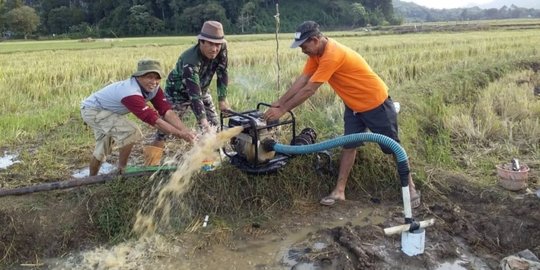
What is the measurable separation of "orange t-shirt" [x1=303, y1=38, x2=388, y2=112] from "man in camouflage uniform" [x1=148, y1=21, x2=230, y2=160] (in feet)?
3.05

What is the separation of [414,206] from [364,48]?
48.1ft

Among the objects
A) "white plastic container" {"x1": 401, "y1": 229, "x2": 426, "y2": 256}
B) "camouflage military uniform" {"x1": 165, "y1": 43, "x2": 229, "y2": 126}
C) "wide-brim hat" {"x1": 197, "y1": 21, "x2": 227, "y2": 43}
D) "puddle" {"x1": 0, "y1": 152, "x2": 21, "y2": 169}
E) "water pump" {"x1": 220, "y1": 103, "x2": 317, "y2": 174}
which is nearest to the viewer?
"white plastic container" {"x1": 401, "y1": 229, "x2": 426, "y2": 256}

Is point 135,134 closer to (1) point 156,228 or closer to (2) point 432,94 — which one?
(1) point 156,228

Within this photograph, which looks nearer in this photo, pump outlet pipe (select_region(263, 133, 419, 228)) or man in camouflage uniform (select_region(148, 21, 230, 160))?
pump outlet pipe (select_region(263, 133, 419, 228))

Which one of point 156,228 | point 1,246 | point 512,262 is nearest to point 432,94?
point 512,262

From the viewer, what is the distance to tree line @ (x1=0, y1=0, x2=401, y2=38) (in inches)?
2247

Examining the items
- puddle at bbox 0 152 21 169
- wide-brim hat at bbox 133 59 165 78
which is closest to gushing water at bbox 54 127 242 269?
wide-brim hat at bbox 133 59 165 78

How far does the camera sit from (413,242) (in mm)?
3539

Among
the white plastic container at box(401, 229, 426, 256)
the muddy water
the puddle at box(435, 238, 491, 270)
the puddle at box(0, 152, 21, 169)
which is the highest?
the puddle at box(0, 152, 21, 169)

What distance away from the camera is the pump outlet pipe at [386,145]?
3508mm

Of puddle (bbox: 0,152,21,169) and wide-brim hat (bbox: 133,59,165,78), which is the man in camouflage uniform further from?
puddle (bbox: 0,152,21,169)

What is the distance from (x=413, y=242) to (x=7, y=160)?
4.40 meters

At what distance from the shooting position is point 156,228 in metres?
4.05

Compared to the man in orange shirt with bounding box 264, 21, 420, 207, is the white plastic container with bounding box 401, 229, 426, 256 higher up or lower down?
lower down
